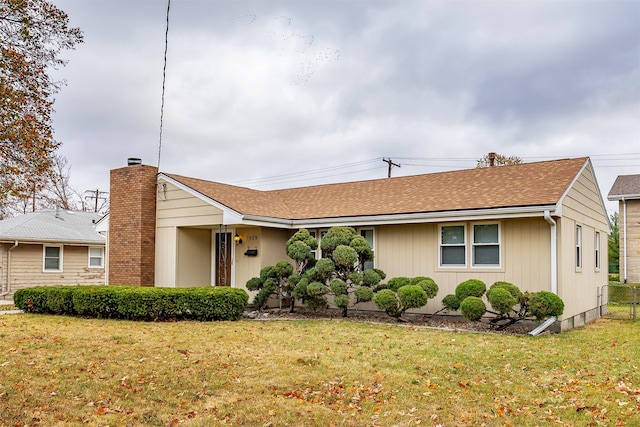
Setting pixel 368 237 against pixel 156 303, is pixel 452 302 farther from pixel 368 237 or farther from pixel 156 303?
pixel 156 303

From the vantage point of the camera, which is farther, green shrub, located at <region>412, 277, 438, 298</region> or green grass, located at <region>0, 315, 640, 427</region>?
green shrub, located at <region>412, 277, 438, 298</region>

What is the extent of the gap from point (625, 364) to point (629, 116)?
11744 mm

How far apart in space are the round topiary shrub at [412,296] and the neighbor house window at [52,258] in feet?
58.7

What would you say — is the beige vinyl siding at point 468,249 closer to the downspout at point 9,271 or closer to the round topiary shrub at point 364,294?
the round topiary shrub at point 364,294

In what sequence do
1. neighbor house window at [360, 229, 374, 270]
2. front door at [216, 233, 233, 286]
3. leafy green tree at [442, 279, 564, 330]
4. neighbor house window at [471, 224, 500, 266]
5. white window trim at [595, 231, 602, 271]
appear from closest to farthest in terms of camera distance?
leafy green tree at [442, 279, 564, 330] < neighbor house window at [471, 224, 500, 266] < neighbor house window at [360, 229, 374, 270] < front door at [216, 233, 233, 286] < white window trim at [595, 231, 602, 271]

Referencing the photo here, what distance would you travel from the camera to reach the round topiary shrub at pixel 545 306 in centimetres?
1120

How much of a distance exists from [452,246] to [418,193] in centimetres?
242

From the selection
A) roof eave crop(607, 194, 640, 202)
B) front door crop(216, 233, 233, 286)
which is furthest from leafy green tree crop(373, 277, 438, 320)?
roof eave crop(607, 194, 640, 202)

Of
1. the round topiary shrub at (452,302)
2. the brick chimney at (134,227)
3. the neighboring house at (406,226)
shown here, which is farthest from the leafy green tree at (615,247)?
the brick chimney at (134,227)

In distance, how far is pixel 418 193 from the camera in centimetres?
1551

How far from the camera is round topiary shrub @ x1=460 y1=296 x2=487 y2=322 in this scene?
1133 cm

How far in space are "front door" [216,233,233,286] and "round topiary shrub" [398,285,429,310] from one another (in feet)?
20.4

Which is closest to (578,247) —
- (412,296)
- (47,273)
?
(412,296)

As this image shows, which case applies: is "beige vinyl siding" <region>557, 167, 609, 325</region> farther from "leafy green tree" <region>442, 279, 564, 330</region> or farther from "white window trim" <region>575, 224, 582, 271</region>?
"leafy green tree" <region>442, 279, 564, 330</region>
